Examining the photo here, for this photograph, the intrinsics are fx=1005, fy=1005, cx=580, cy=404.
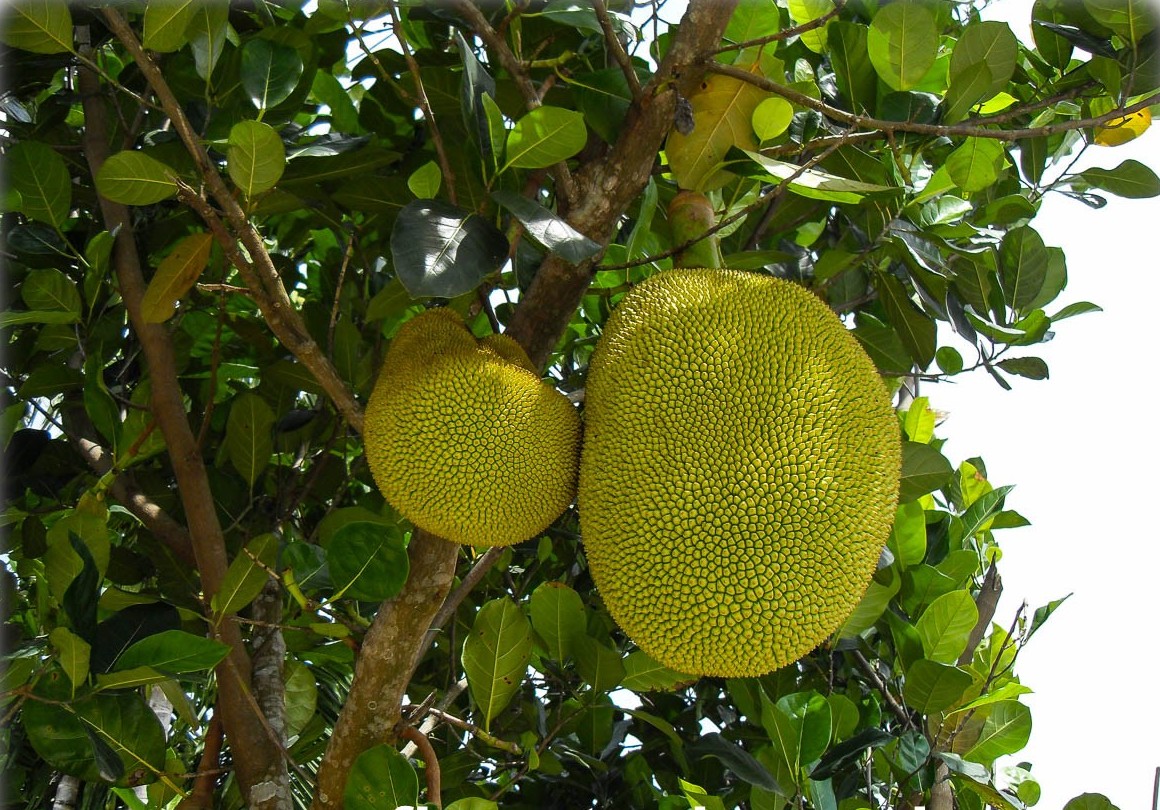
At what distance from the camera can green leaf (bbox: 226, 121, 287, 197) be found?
96 cm

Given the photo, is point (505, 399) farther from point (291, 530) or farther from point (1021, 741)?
point (1021, 741)

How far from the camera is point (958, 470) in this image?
1607mm

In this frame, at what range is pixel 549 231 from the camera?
3.07 feet

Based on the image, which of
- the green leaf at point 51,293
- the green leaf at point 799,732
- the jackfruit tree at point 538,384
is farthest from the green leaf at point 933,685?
the green leaf at point 51,293

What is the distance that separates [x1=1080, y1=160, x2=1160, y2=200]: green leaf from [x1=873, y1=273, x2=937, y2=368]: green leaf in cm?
33

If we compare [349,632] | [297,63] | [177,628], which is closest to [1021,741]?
[349,632]

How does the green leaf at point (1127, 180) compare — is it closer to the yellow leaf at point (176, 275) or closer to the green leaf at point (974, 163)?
the green leaf at point (974, 163)

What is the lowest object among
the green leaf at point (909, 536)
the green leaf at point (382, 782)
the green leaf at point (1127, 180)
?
the green leaf at point (382, 782)

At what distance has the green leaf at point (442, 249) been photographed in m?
0.87

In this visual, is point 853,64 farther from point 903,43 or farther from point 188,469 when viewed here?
point 188,469

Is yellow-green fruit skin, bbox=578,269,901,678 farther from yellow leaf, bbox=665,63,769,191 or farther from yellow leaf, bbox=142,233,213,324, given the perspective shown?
yellow leaf, bbox=142,233,213,324

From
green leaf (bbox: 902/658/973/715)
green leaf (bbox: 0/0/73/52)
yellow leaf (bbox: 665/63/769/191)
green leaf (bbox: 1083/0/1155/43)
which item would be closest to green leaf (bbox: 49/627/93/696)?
green leaf (bbox: 0/0/73/52)

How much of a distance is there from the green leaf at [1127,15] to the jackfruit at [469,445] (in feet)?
2.36

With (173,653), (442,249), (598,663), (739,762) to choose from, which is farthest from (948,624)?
(173,653)
